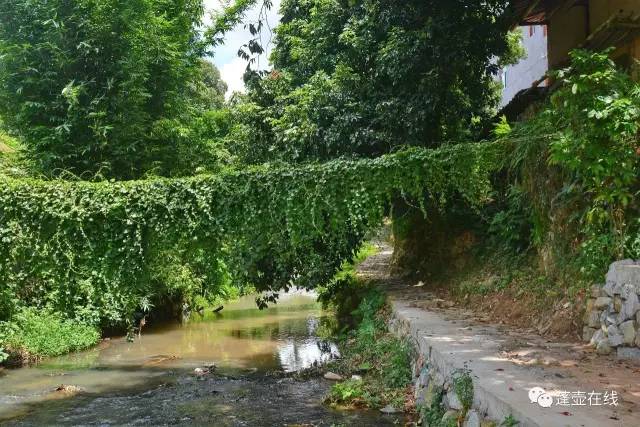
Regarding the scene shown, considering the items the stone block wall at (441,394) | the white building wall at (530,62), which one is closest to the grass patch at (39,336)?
the stone block wall at (441,394)

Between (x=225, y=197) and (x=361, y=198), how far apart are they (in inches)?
86.4

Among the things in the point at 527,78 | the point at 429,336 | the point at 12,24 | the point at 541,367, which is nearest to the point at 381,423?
the point at 429,336

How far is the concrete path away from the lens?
3.64 m

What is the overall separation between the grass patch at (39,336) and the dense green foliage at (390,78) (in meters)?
5.70

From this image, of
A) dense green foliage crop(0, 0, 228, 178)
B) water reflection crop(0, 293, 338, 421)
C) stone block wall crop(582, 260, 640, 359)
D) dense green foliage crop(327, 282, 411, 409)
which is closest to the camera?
stone block wall crop(582, 260, 640, 359)

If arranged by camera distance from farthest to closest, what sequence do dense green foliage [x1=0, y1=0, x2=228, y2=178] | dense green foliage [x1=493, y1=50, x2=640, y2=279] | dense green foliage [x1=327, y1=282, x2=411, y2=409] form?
1. dense green foliage [x1=0, y1=0, x2=228, y2=178]
2. dense green foliage [x1=327, y1=282, x2=411, y2=409]
3. dense green foliage [x1=493, y1=50, x2=640, y2=279]

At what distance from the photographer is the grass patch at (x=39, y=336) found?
10.4m

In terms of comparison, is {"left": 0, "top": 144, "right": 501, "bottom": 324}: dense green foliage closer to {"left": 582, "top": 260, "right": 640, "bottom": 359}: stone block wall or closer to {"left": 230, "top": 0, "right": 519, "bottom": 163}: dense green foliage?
{"left": 230, "top": 0, "right": 519, "bottom": 163}: dense green foliage

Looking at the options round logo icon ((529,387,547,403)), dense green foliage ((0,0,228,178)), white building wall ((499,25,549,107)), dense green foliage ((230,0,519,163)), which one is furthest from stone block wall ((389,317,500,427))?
white building wall ((499,25,549,107))

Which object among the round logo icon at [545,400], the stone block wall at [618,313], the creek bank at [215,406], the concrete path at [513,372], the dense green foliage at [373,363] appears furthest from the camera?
the dense green foliage at [373,363]

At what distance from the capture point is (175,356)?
37.6ft

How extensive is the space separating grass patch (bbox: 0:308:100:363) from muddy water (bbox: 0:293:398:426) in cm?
27

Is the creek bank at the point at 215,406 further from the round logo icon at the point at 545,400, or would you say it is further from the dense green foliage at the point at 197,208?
the round logo icon at the point at 545,400

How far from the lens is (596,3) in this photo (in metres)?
11.4
